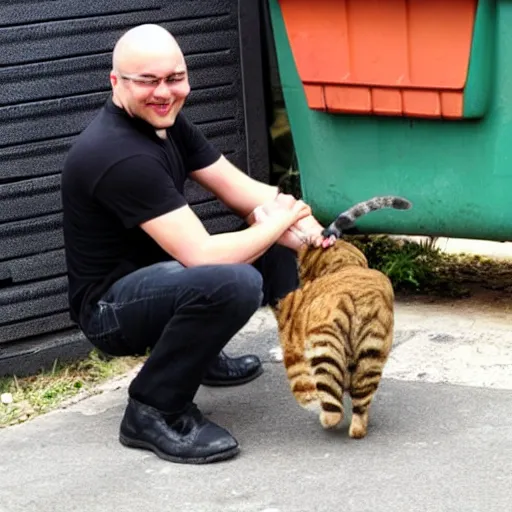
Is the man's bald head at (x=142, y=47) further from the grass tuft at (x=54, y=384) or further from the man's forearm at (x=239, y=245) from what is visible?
the grass tuft at (x=54, y=384)

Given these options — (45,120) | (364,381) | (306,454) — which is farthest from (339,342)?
(45,120)

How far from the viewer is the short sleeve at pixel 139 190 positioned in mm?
3869

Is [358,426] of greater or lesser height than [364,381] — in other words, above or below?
below

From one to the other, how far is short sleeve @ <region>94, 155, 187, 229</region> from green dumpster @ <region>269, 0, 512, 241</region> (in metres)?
1.37

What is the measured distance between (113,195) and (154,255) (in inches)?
13.2

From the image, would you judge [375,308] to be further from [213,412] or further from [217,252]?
[213,412]

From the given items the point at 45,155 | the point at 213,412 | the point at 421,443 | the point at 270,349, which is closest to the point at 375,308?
the point at 421,443

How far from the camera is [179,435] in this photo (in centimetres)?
404

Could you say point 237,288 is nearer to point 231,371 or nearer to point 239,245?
point 239,245

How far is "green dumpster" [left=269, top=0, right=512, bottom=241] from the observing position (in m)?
4.76

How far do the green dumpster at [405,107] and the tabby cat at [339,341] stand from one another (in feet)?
3.38

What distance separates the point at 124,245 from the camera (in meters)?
4.10

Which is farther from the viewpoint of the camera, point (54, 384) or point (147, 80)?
point (54, 384)

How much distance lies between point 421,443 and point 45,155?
189 centimetres
